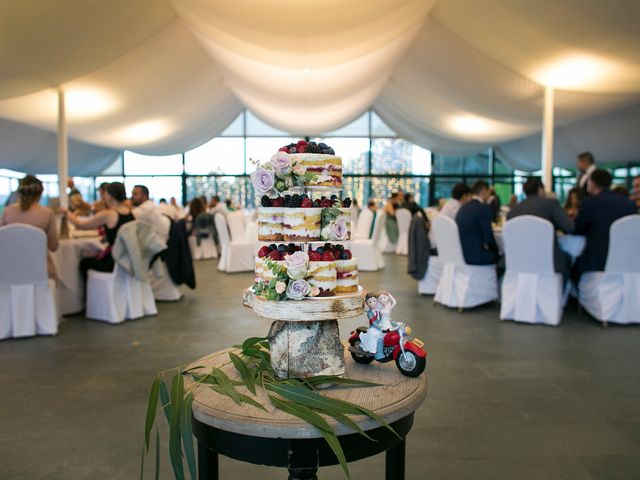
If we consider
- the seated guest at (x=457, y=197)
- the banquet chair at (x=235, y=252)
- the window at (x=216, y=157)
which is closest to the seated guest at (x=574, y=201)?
the seated guest at (x=457, y=197)

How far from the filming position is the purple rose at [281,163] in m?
1.48

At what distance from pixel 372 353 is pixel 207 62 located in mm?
9360

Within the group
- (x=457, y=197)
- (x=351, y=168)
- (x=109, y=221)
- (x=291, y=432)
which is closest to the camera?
(x=291, y=432)

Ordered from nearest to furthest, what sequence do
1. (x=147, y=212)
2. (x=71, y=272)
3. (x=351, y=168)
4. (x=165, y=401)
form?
(x=165, y=401)
(x=71, y=272)
(x=147, y=212)
(x=351, y=168)

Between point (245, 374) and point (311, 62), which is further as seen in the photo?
point (311, 62)

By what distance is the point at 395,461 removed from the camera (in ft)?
4.74

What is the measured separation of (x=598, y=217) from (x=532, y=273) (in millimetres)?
737

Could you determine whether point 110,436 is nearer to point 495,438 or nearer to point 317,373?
point 317,373

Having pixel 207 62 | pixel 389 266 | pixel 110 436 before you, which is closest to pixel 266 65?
pixel 207 62

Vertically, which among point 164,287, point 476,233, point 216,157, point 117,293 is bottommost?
point 164,287

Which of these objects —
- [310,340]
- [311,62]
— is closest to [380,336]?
[310,340]

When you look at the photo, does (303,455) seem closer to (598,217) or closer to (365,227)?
(598,217)

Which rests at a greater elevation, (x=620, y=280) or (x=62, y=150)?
(x=62, y=150)

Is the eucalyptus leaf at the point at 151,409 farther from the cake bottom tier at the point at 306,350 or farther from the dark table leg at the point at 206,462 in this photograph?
the cake bottom tier at the point at 306,350
